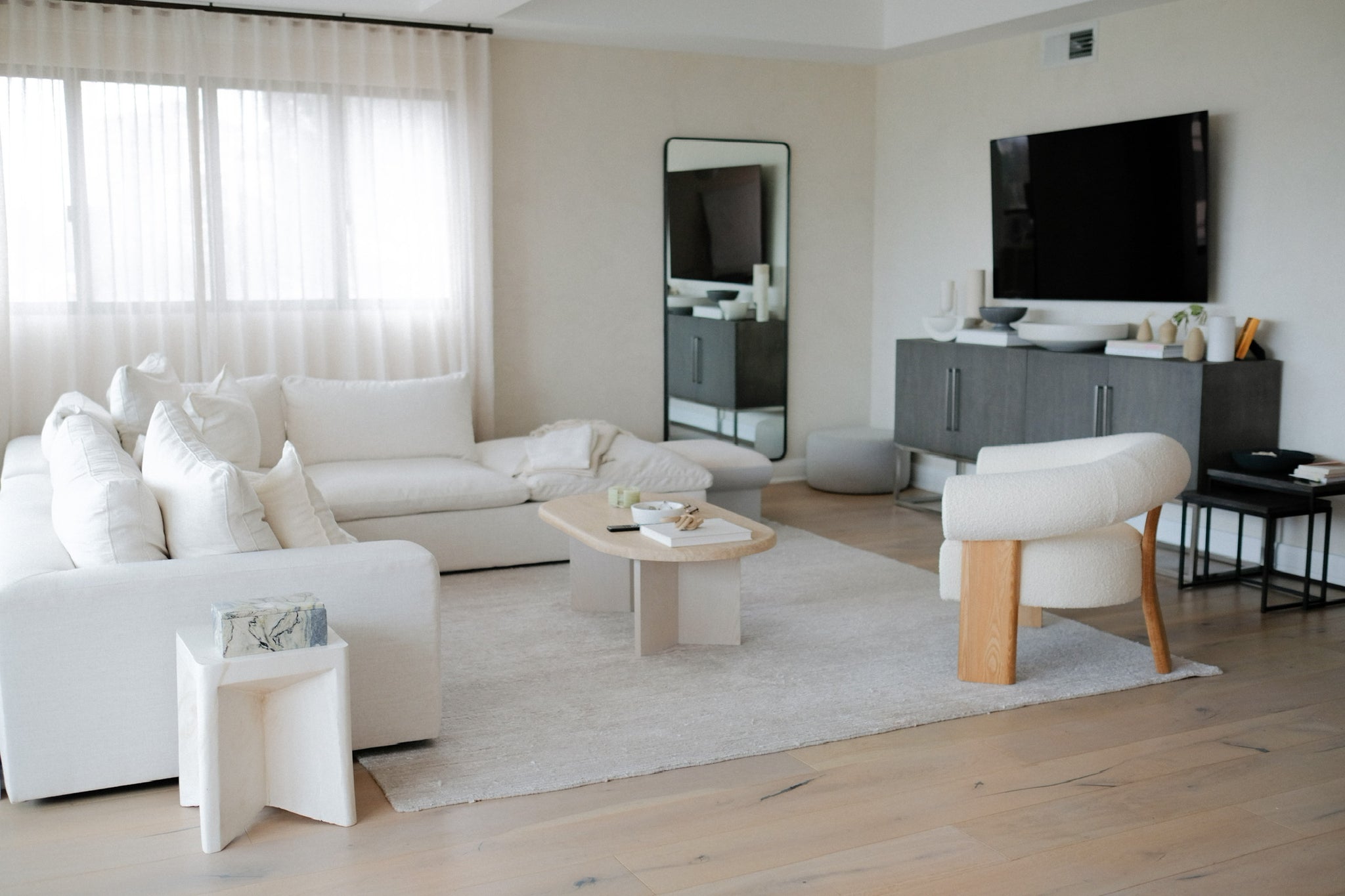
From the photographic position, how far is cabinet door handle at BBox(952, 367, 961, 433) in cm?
608

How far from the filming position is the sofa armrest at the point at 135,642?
2740 millimetres

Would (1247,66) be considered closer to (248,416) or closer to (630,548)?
(630,548)

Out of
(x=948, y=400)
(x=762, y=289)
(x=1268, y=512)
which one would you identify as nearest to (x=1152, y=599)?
(x=1268, y=512)

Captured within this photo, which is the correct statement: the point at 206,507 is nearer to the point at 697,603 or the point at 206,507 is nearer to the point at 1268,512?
the point at 697,603

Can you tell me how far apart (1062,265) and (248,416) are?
12.4 feet

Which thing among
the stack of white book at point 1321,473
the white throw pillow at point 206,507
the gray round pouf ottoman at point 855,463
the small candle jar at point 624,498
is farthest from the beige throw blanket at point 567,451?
the stack of white book at point 1321,473

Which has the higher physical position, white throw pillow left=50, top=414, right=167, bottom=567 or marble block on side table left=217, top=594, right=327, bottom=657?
white throw pillow left=50, top=414, right=167, bottom=567

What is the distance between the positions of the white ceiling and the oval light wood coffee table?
2.58 m

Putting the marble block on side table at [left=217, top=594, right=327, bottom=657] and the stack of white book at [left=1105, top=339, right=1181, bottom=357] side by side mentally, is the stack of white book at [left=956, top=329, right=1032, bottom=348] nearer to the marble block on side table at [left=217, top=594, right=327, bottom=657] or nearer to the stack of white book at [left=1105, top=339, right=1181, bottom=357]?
the stack of white book at [left=1105, top=339, right=1181, bottom=357]

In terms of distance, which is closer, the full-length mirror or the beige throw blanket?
the beige throw blanket

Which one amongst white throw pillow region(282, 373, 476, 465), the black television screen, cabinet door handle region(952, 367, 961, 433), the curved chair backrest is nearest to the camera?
the curved chair backrest

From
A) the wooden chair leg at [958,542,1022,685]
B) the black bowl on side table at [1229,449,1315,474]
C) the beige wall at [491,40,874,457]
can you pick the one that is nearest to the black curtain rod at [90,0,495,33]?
the beige wall at [491,40,874,457]

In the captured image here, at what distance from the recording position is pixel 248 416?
494 cm

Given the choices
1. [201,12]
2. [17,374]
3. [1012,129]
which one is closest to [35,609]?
[17,374]
